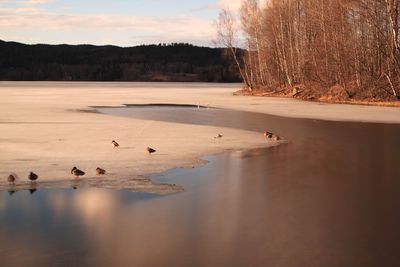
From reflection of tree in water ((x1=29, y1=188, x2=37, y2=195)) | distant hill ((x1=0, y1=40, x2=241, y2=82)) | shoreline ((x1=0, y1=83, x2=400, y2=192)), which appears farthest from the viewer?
distant hill ((x1=0, y1=40, x2=241, y2=82))

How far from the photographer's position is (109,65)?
17112cm

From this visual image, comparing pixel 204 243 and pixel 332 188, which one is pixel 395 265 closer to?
pixel 204 243

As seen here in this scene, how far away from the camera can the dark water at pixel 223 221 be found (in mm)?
4945

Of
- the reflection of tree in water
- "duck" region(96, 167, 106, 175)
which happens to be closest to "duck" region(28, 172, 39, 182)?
the reflection of tree in water

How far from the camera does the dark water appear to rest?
4.95 m

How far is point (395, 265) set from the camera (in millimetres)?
4688

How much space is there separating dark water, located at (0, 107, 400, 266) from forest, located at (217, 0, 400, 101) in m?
23.9

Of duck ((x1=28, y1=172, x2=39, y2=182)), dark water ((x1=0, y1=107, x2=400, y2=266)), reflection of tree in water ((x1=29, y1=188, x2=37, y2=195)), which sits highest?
duck ((x1=28, y1=172, x2=39, y2=182))

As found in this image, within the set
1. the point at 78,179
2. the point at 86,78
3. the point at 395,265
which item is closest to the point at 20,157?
the point at 78,179

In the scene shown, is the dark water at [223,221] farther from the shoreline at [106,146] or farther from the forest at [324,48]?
the forest at [324,48]

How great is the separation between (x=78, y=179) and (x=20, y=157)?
2.68 meters

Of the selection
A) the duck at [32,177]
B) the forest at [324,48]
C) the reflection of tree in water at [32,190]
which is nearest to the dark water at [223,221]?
the reflection of tree in water at [32,190]

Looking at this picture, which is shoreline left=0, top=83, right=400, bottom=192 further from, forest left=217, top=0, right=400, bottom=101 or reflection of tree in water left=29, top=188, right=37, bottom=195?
forest left=217, top=0, right=400, bottom=101

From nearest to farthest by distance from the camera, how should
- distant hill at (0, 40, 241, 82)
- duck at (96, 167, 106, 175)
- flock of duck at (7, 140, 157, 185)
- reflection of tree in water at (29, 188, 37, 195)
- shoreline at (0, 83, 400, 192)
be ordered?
reflection of tree in water at (29, 188, 37, 195) → flock of duck at (7, 140, 157, 185) → duck at (96, 167, 106, 175) → shoreline at (0, 83, 400, 192) → distant hill at (0, 40, 241, 82)
